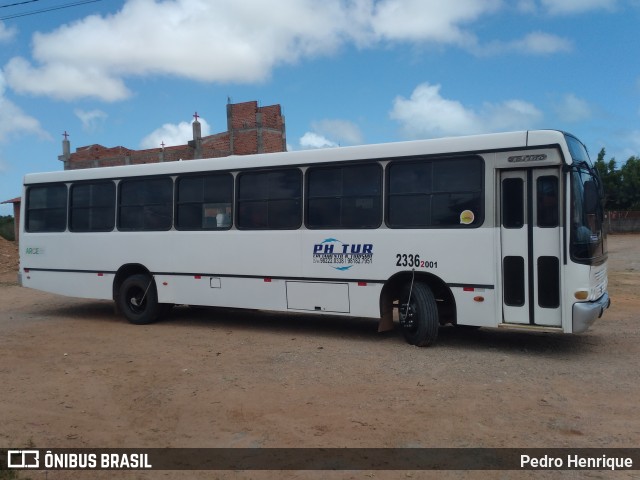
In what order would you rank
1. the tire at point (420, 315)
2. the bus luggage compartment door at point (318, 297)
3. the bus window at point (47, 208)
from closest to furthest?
the tire at point (420, 315) → the bus luggage compartment door at point (318, 297) → the bus window at point (47, 208)

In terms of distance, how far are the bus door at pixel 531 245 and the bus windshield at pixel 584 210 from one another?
0.19 m

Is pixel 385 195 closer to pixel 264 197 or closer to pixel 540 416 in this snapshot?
pixel 264 197

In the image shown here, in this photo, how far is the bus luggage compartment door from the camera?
8820 mm

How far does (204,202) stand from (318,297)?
9.33 ft

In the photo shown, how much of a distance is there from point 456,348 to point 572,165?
9.75 ft

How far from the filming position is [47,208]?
11961mm

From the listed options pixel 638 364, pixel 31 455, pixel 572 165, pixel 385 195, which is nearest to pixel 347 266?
pixel 385 195

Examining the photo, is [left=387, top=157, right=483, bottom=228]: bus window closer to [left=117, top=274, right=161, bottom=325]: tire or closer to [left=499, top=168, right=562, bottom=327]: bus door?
[left=499, top=168, right=562, bottom=327]: bus door

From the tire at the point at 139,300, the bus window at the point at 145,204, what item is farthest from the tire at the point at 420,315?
the tire at the point at 139,300

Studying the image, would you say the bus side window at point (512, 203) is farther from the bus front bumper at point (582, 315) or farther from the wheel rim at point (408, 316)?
the wheel rim at point (408, 316)

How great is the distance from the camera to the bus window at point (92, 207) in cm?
1120

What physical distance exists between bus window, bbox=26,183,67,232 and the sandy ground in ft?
8.00

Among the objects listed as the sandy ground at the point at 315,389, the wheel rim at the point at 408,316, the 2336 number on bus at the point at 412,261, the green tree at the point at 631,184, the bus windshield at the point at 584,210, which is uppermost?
the green tree at the point at 631,184

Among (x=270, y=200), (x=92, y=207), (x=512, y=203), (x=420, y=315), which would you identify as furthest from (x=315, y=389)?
(x=92, y=207)
